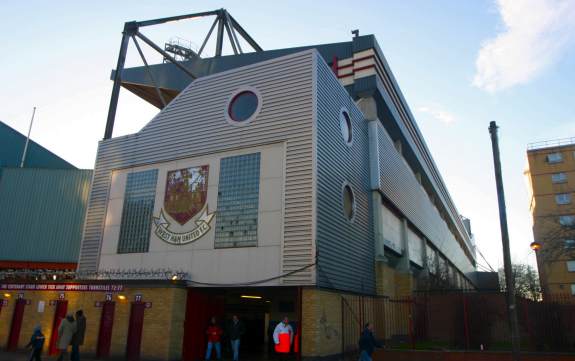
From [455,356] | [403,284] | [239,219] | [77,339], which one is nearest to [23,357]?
[77,339]

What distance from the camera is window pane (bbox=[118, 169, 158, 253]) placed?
22.4 metres

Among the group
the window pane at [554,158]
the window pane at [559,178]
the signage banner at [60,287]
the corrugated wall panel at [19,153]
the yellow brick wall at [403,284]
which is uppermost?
the window pane at [554,158]

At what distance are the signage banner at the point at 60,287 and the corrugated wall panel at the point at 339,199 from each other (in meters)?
9.28

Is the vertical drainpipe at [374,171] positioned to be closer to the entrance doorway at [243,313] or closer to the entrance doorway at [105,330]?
the entrance doorway at [243,313]

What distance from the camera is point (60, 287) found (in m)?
21.5

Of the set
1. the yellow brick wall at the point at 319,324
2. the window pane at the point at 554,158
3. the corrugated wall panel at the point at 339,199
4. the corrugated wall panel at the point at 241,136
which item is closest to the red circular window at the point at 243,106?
the corrugated wall panel at the point at 241,136

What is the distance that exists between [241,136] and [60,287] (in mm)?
11114

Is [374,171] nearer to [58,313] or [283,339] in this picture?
[283,339]

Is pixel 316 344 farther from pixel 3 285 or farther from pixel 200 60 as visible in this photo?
pixel 200 60

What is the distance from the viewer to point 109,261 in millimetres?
22984

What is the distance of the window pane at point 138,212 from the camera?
22.4 metres

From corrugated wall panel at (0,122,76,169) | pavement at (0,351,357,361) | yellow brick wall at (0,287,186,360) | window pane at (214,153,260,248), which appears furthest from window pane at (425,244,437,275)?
Answer: corrugated wall panel at (0,122,76,169)

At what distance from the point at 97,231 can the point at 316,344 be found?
1364cm

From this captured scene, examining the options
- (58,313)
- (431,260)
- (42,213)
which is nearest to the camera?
(58,313)
